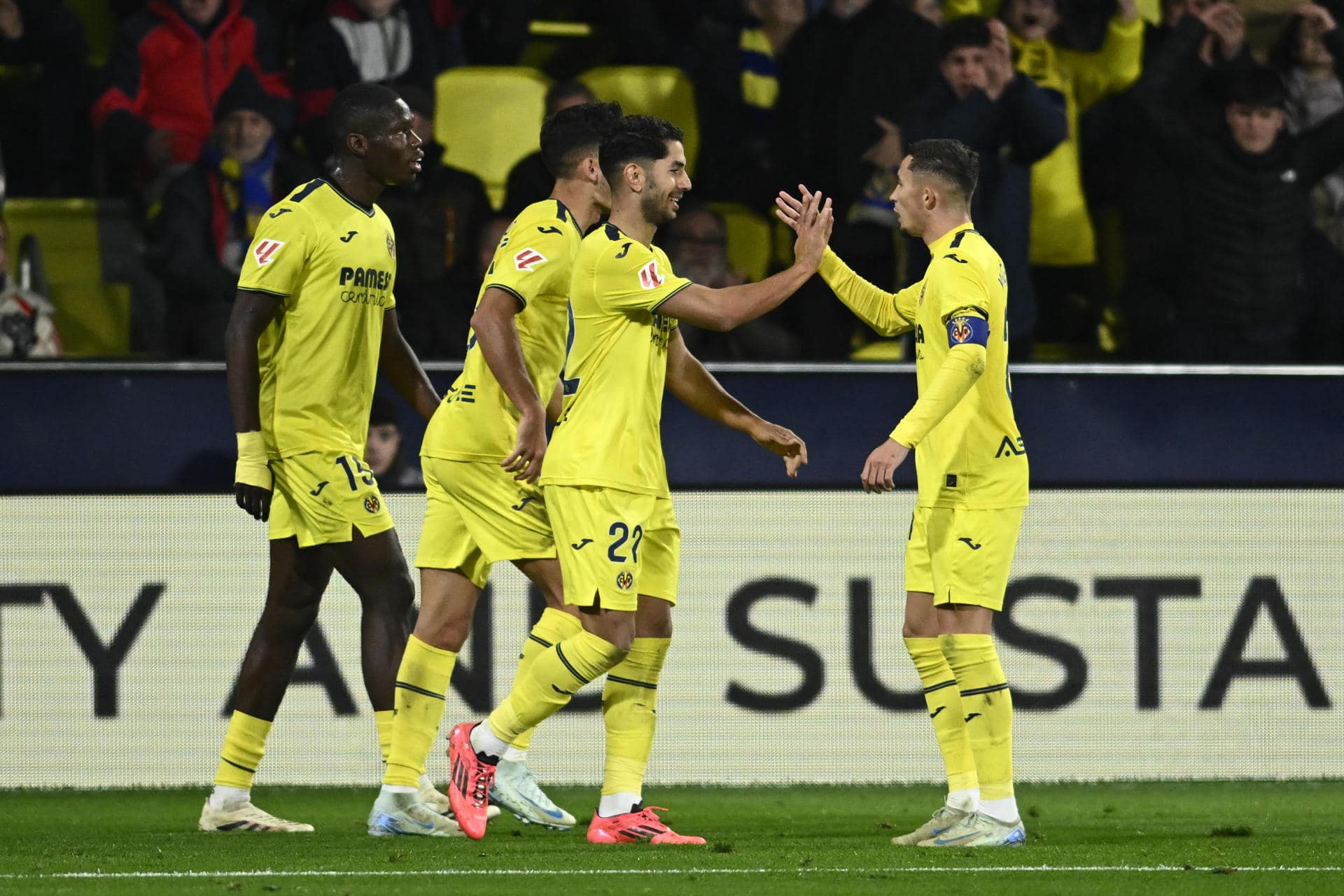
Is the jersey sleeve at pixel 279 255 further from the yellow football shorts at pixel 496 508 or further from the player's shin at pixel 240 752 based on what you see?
the player's shin at pixel 240 752

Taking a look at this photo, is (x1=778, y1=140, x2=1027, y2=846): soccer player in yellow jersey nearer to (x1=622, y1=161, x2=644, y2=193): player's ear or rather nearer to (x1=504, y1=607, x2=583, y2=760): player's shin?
(x1=622, y1=161, x2=644, y2=193): player's ear

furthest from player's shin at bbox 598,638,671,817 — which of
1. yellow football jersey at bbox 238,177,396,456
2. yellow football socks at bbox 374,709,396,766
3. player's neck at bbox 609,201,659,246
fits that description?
player's neck at bbox 609,201,659,246

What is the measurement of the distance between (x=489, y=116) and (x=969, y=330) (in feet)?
13.7

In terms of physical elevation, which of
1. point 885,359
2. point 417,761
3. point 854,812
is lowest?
point 854,812

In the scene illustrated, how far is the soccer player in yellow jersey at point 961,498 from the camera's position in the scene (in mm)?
4961

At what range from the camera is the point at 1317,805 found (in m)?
6.29

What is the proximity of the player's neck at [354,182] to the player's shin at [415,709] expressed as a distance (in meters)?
1.28

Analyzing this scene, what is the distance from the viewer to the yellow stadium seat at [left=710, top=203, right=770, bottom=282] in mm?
8328

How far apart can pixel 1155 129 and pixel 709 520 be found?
10.4ft

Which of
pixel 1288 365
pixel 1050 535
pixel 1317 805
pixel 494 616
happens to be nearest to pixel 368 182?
pixel 494 616

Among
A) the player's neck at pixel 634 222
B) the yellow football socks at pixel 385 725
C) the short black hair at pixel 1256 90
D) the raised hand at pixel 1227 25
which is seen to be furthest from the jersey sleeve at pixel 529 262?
the raised hand at pixel 1227 25

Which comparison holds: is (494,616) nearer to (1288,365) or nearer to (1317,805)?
(1317,805)

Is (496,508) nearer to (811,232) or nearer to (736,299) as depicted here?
(736,299)

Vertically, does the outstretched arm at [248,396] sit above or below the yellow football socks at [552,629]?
above
